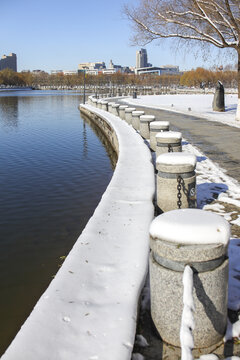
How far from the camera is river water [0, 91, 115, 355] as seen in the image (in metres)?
5.38

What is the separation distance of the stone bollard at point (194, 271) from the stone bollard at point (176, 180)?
2.23m

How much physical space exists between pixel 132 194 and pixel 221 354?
341cm

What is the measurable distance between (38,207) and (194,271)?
666 cm

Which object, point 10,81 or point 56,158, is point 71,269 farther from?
point 10,81

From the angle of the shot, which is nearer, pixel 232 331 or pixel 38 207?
pixel 232 331

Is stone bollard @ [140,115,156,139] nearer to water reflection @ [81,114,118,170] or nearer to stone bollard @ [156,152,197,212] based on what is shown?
water reflection @ [81,114,118,170]

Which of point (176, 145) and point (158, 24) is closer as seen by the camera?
point (176, 145)

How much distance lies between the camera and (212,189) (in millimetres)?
A: 6930

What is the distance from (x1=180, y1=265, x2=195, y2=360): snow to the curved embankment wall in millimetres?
397

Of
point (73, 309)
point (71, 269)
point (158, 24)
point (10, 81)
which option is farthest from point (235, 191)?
point (10, 81)

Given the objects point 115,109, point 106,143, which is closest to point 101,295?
point 106,143

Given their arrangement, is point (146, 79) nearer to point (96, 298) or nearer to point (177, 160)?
point (177, 160)

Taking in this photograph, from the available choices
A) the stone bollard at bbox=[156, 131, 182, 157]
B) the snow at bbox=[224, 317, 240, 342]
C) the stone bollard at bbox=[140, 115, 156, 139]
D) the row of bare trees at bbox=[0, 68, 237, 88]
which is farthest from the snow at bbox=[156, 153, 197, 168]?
the row of bare trees at bbox=[0, 68, 237, 88]

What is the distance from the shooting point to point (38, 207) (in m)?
8.80
